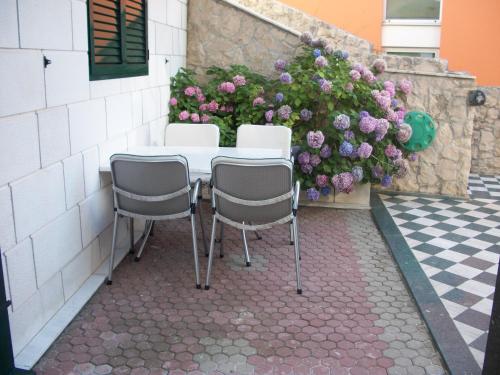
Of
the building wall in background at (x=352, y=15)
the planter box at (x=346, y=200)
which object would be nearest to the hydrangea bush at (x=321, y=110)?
the planter box at (x=346, y=200)

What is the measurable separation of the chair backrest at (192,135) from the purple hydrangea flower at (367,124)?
49.8 inches

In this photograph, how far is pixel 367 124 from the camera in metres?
4.50

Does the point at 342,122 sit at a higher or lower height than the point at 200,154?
higher

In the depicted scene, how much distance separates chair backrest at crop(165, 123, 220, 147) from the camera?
13.7 feet

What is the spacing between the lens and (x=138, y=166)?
2998 millimetres

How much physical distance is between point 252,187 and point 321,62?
2.11m

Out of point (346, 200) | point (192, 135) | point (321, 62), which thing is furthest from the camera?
point (346, 200)

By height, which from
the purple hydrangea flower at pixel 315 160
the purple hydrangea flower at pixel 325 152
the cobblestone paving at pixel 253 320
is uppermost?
the purple hydrangea flower at pixel 325 152

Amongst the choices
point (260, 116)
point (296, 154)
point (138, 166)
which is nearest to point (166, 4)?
point (260, 116)

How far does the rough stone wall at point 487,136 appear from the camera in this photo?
6070mm

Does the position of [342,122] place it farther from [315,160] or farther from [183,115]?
[183,115]

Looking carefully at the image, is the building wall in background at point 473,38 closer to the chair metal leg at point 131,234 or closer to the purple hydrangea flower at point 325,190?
the purple hydrangea flower at point 325,190

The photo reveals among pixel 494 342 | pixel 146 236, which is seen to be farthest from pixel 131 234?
pixel 494 342

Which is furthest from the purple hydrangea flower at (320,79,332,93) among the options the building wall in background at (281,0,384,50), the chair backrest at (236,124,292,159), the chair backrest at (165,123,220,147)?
the building wall in background at (281,0,384,50)
